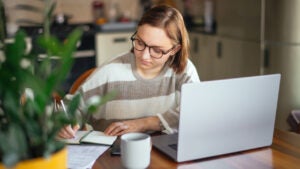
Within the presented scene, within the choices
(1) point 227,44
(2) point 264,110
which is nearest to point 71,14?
(1) point 227,44

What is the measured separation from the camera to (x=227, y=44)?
332 centimetres

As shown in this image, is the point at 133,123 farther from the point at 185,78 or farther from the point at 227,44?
the point at 227,44

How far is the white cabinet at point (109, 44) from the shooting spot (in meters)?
3.91

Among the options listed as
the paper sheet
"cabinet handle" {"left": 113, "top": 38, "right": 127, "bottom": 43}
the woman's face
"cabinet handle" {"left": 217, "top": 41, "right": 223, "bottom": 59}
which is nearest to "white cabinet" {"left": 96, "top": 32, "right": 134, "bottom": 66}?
"cabinet handle" {"left": 113, "top": 38, "right": 127, "bottom": 43}

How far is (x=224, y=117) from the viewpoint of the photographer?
3.90 feet

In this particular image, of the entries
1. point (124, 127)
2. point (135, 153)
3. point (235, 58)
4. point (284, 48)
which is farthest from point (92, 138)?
point (235, 58)

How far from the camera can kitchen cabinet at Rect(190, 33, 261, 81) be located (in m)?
3.07

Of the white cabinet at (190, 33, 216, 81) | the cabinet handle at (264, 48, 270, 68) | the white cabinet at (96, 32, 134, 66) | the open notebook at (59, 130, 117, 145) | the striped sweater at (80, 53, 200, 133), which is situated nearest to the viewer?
the open notebook at (59, 130, 117, 145)

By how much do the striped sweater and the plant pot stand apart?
766 mm

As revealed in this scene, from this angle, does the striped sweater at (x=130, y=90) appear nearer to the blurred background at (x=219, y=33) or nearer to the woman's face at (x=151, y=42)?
the woman's face at (x=151, y=42)

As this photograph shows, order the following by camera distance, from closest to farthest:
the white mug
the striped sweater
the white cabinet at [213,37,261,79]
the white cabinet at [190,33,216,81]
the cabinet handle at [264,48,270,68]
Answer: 1. the white mug
2. the striped sweater
3. the cabinet handle at [264,48,270,68]
4. the white cabinet at [213,37,261,79]
5. the white cabinet at [190,33,216,81]

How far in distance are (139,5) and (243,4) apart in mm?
1570

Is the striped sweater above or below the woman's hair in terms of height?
below

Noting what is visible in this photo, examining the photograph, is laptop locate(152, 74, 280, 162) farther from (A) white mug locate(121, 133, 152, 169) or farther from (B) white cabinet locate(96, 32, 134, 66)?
(B) white cabinet locate(96, 32, 134, 66)
